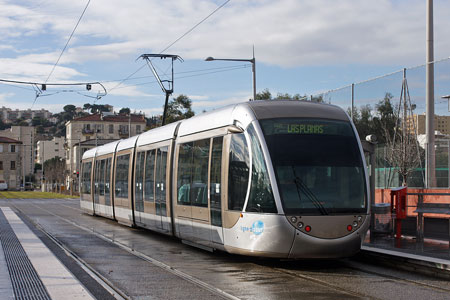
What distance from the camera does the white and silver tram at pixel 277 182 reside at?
11.3m

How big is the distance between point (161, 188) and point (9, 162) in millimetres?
118166

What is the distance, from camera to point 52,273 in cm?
1145

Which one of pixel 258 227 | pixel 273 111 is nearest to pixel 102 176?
pixel 273 111

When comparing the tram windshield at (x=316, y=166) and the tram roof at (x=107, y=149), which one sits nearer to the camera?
the tram windshield at (x=316, y=166)

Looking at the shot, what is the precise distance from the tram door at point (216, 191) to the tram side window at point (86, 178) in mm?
16678

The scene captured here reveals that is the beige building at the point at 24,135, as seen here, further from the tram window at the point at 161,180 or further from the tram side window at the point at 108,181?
the tram window at the point at 161,180

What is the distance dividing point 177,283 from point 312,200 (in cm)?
284

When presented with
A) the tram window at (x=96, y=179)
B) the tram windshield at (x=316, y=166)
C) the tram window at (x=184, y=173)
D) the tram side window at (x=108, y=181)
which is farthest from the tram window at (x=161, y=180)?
the tram window at (x=96, y=179)

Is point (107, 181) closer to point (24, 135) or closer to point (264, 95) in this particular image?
point (264, 95)

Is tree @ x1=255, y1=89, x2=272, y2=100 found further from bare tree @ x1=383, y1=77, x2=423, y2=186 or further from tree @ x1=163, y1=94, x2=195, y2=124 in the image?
bare tree @ x1=383, y1=77, x2=423, y2=186

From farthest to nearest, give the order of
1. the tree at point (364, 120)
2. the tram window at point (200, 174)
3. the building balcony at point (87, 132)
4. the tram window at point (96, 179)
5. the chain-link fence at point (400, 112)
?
the building balcony at point (87, 132)
the tram window at point (96, 179)
the tree at point (364, 120)
the chain-link fence at point (400, 112)
the tram window at point (200, 174)

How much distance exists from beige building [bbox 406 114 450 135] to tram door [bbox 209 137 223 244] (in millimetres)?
6870

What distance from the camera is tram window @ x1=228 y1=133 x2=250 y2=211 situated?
11.9 m

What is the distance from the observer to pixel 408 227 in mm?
16219
